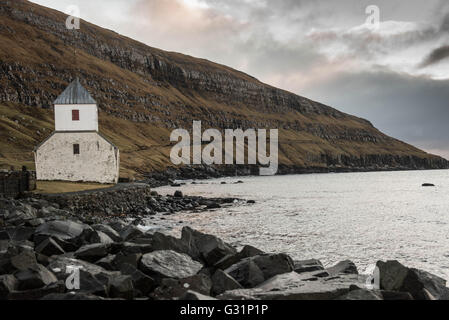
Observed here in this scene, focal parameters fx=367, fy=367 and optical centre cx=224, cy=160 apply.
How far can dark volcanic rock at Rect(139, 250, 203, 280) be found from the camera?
401 inches

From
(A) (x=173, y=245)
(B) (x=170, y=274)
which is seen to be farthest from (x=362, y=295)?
(A) (x=173, y=245)

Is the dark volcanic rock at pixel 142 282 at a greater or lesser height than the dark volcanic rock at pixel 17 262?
lesser

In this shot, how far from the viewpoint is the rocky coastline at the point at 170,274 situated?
28.8 ft

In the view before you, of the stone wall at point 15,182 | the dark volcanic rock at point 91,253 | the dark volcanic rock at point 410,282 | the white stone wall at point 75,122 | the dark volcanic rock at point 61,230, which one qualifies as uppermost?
the white stone wall at point 75,122

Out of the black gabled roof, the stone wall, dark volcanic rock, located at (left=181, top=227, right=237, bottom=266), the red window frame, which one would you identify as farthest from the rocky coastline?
the black gabled roof

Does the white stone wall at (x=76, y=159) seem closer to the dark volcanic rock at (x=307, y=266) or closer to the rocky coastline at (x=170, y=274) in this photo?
the rocky coastline at (x=170, y=274)

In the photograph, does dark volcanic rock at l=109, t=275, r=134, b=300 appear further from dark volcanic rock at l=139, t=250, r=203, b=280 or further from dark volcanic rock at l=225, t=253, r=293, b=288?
dark volcanic rock at l=225, t=253, r=293, b=288

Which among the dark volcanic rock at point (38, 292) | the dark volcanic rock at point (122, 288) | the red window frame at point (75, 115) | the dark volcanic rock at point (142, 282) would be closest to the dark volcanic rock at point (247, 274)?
the dark volcanic rock at point (142, 282)

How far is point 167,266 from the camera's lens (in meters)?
10.6

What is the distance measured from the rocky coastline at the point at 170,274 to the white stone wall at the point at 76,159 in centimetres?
3321

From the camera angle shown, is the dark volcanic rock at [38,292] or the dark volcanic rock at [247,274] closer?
the dark volcanic rock at [38,292]

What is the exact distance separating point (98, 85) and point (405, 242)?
7471 inches

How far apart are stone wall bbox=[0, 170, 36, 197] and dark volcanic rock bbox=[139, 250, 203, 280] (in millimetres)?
28675

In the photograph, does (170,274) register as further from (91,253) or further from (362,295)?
(362,295)
